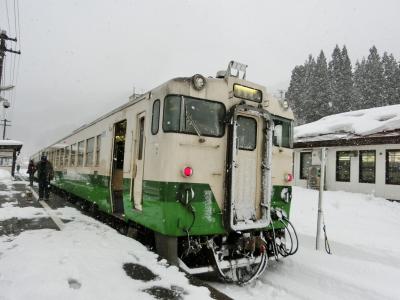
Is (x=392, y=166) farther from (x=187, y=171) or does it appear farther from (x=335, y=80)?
(x=335, y=80)

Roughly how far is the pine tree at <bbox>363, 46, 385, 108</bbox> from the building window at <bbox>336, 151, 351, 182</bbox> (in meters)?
33.7

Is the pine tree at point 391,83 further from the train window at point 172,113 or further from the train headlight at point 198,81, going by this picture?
the train window at point 172,113

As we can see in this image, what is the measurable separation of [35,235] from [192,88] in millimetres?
3779

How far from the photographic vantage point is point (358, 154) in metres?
17.7

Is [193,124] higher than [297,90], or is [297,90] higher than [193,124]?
[297,90]

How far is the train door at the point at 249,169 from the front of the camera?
554 cm

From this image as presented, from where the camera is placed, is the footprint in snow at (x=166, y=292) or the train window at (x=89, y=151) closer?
the footprint in snow at (x=166, y=292)

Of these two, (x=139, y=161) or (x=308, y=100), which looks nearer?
(x=139, y=161)

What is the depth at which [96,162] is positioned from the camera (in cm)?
926

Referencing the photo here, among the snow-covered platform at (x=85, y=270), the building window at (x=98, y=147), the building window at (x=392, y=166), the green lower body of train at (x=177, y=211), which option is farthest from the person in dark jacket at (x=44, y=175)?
Answer: the building window at (x=392, y=166)

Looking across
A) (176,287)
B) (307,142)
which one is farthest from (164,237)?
(307,142)

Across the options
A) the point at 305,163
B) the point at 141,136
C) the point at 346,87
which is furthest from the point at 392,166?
the point at 346,87

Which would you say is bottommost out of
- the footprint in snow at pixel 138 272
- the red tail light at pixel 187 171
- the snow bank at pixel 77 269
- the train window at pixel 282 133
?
the footprint in snow at pixel 138 272

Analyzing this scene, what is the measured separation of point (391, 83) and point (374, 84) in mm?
2115
